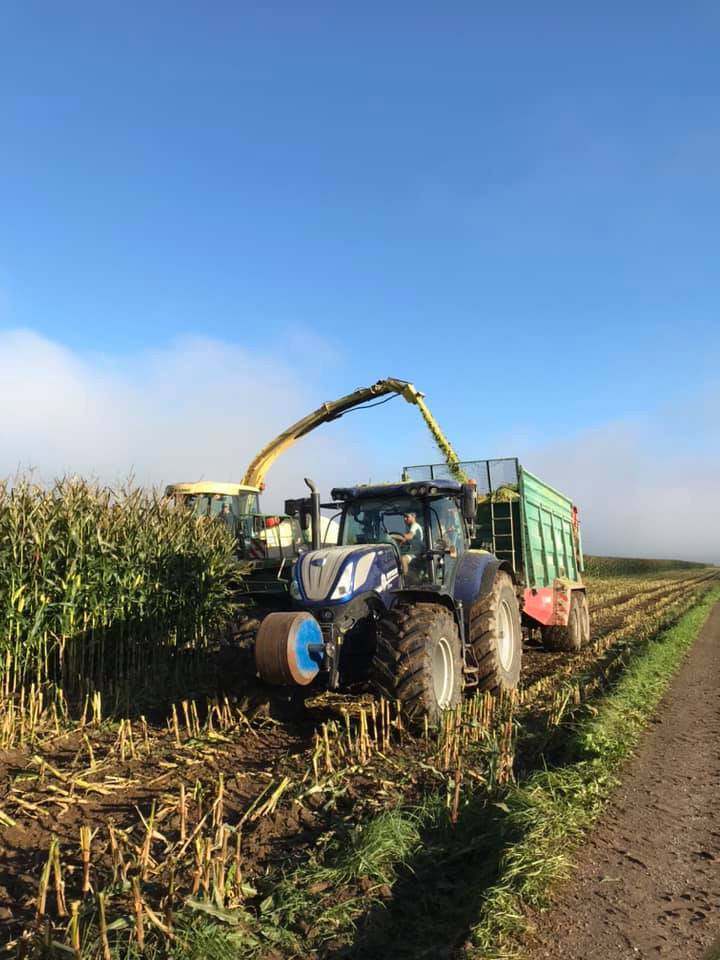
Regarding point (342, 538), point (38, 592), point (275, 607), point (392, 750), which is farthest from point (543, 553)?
point (38, 592)

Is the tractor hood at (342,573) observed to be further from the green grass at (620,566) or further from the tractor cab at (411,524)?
the green grass at (620,566)

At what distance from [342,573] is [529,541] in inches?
198

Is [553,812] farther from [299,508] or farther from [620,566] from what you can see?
[620,566]

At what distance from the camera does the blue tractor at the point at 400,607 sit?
5484 mm

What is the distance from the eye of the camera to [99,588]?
26.5ft

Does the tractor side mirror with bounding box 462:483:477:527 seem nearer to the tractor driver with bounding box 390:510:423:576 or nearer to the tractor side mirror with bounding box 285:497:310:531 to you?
the tractor driver with bounding box 390:510:423:576

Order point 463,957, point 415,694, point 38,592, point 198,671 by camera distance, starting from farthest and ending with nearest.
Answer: point 198,671 → point 38,592 → point 415,694 → point 463,957

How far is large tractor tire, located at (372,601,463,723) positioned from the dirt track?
1.54 meters

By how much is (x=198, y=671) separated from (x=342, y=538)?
8.93 feet

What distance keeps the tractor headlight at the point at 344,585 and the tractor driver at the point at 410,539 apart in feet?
3.29

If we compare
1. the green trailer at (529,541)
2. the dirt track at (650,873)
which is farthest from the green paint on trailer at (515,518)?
the dirt track at (650,873)

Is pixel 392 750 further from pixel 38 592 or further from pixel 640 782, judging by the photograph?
pixel 38 592

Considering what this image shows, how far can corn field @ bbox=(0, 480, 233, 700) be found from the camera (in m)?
7.38

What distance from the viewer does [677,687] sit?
877 centimetres
